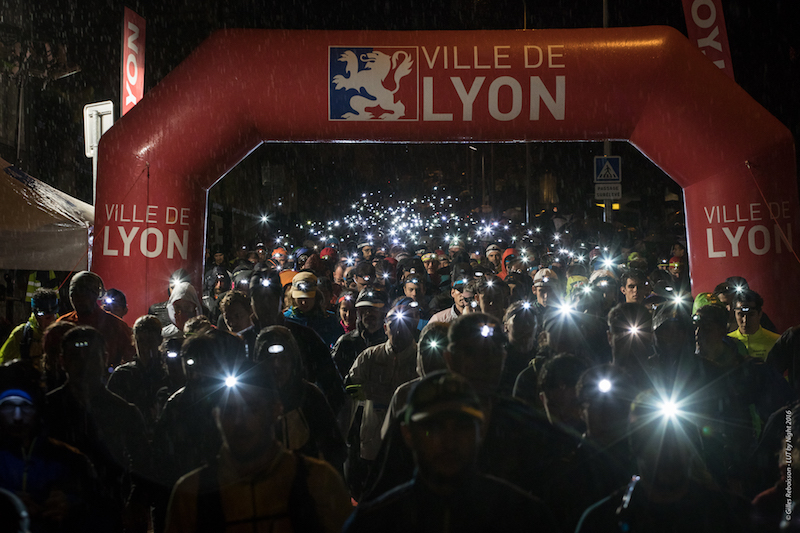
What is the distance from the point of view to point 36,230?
802 centimetres

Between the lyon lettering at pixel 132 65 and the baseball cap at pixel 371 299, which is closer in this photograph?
the baseball cap at pixel 371 299

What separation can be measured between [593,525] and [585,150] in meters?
31.3

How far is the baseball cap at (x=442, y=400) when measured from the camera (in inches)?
75.2

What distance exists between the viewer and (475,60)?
296 inches

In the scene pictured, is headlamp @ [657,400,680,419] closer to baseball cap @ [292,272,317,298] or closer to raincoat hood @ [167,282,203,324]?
baseball cap @ [292,272,317,298]

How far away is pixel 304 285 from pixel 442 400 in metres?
3.92

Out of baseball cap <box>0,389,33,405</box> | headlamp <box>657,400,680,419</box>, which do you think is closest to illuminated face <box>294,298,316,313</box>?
baseball cap <box>0,389,33,405</box>

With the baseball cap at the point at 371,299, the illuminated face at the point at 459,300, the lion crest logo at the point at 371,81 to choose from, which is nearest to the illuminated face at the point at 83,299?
the baseball cap at the point at 371,299

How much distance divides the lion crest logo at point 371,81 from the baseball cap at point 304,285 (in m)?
2.56

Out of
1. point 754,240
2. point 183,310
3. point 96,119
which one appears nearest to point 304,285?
point 183,310

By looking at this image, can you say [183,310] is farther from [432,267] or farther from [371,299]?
[432,267]

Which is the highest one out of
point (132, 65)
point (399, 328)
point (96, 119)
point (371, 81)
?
point (132, 65)

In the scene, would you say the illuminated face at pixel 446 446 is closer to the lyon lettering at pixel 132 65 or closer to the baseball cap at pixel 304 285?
the baseball cap at pixel 304 285

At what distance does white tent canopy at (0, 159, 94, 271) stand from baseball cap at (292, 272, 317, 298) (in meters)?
3.87
